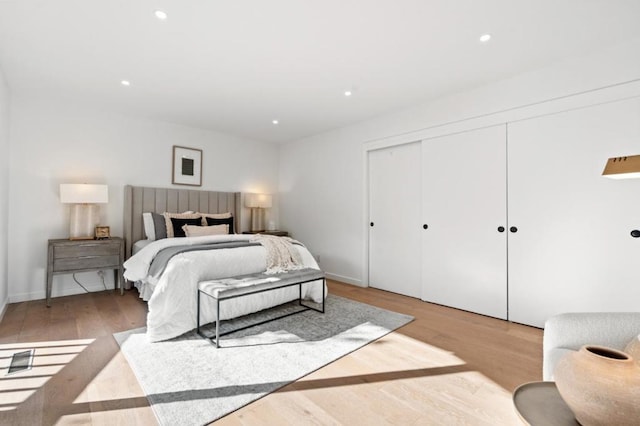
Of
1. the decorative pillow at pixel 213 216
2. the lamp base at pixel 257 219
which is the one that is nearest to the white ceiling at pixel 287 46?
the decorative pillow at pixel 213 216

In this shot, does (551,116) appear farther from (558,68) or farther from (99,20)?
(99,20)

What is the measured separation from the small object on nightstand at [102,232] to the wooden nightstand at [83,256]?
9 centimetres

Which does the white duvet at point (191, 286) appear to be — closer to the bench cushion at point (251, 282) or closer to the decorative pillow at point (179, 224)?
the bench cushion at point (251, 282)

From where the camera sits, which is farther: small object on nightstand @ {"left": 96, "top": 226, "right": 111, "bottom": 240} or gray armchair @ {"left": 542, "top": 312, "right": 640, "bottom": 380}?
small object on nightstand @ {"left": 96, "top": 226, "right": 111, "bottom": 240}

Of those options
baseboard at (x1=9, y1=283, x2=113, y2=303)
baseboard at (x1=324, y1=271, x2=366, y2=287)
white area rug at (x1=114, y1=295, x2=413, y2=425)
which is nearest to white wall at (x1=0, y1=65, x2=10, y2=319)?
baseboard at (x1=9, y1=283, x2=113, y2=303)

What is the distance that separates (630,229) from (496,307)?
4.15ft

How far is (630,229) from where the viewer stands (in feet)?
7.82

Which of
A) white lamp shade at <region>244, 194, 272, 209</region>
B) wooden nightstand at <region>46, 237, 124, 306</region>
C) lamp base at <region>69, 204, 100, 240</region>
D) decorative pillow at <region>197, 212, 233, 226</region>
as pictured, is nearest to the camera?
wooden nightstand at <region>46, 237, 124, 306</region>

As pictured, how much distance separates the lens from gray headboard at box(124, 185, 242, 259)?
404 cm

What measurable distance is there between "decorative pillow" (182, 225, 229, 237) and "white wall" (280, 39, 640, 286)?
5.02 feet

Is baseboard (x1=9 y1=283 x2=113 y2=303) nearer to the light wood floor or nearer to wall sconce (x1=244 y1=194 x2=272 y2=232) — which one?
the light wood floor

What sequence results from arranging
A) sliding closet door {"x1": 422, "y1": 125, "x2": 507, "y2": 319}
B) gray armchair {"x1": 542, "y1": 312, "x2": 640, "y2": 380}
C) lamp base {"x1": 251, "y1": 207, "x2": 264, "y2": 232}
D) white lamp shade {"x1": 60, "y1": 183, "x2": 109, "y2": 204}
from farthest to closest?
1. lamp base {"x1": 251, "y1": 207, "x2": 264, "y2": 232}
2. white lamp shade {"x1": 60, "y1": 183, "x2": 109, "y2": 204}
3. sliding closet door {"x1": 422, "y1": 125, "x2": 507, "y2": 319}
4. gray armchair {"x1": 542, "y1": 312, "x2": 640, "y2": 380}

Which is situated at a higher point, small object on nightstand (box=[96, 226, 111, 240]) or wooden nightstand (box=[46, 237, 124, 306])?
small object on nightstand (box=[96, 226, 111, 240])

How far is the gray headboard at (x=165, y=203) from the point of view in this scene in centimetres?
404
